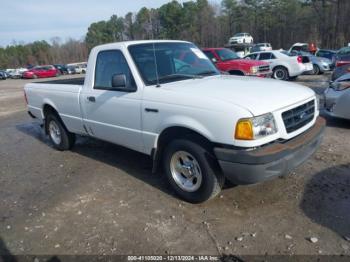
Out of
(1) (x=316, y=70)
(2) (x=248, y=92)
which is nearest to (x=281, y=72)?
(1) (x=316, y=70)

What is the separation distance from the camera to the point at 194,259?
2957 millimetres

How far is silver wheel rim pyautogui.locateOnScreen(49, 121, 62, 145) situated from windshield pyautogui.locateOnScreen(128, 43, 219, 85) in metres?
2.85

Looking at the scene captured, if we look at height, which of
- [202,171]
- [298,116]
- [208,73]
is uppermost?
[208,73]

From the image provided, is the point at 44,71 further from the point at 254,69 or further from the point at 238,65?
the point at 254,69

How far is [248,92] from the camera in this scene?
3.58m

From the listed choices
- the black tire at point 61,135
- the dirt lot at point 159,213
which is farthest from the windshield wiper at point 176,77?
the black tire at point 61,135

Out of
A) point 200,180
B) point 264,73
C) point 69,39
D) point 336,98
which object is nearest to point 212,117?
point 200,180

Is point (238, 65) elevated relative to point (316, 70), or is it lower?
elevated

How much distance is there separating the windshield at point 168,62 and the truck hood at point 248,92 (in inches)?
9.0

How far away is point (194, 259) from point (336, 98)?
16.8 ft

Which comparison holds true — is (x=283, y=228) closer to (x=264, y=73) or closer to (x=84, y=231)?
(x=84, y=231)

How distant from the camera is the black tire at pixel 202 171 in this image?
11.6ft

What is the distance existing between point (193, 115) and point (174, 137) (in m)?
0.53

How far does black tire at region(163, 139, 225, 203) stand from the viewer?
11.6 ft
